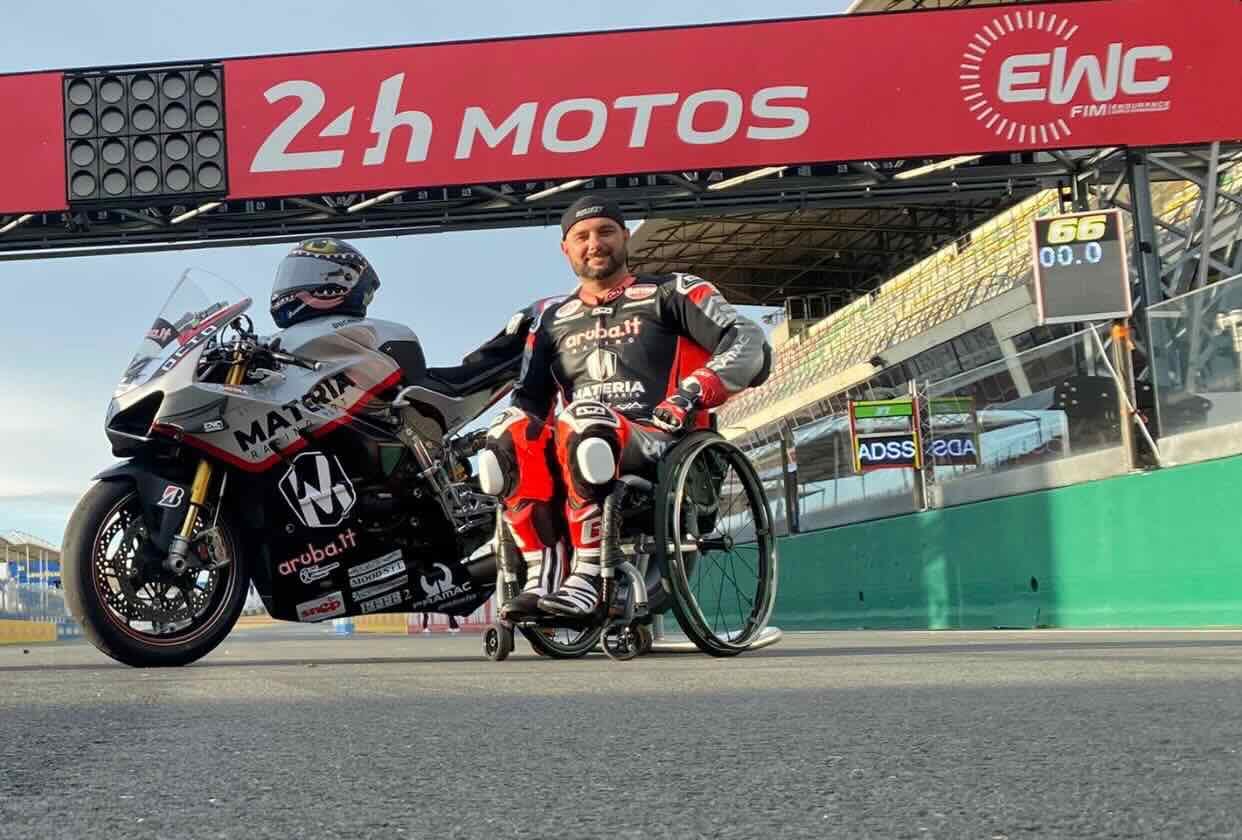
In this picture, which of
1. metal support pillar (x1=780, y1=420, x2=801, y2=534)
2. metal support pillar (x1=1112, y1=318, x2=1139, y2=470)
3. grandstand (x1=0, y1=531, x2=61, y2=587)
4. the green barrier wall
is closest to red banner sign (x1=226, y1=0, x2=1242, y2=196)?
metal support pillar (x1=780, y1=420, x2=801, y2=534)

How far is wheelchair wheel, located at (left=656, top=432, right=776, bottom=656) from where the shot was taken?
3982 millimetres

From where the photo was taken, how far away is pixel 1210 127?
13.6m

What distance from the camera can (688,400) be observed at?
13.7 ft

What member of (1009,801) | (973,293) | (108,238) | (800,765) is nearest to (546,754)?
(800,765)

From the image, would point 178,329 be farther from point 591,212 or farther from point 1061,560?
point 1061,560

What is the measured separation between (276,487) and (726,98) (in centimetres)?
958

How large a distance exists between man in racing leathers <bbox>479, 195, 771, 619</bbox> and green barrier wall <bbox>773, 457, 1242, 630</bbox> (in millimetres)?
4572

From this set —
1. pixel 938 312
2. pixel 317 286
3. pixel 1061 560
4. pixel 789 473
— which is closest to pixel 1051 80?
pixel 789 473

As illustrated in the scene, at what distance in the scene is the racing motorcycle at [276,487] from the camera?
15.6 ft

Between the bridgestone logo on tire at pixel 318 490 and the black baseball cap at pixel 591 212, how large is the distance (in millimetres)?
1291

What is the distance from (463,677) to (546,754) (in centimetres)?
197

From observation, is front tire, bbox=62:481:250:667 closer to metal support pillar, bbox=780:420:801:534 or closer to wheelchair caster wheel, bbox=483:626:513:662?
wheelchair caster wheel, bbox=483:626:513:662

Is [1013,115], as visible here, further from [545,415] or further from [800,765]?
[800,765]

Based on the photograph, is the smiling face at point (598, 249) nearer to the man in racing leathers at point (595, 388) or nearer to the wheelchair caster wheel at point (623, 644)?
the man in racing leathers at point (595, 388)
